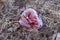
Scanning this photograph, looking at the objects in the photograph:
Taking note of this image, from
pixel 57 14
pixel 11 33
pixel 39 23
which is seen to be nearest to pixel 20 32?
pixel 11 33

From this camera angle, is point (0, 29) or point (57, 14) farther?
point (57, 14)

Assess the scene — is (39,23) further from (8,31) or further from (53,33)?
(8,31)

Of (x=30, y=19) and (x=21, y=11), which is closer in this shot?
(x=30, y=19)

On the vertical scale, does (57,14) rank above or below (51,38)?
above
